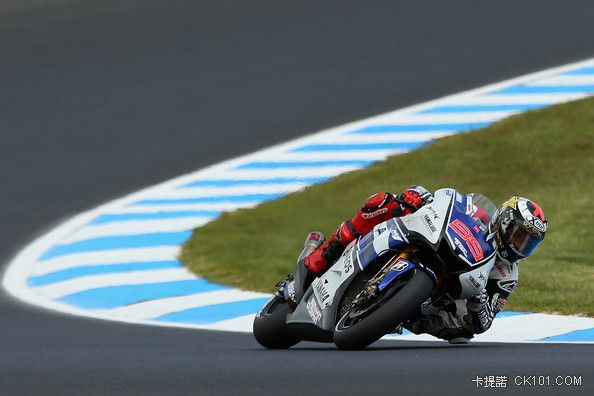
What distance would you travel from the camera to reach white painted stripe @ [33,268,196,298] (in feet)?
40.7

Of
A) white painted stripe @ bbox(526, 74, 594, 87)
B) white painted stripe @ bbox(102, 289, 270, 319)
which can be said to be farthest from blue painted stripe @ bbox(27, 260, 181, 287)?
white painted stripe @ bbox(526, 74, 594, 87)

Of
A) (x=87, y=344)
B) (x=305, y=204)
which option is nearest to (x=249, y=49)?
(x=305, y=204)

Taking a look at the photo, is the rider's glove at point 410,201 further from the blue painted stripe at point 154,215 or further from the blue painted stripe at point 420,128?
the blue painted stripe at point 420,128

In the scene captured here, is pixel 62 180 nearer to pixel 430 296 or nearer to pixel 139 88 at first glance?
pixel 139 88

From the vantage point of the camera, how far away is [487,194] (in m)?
14.9

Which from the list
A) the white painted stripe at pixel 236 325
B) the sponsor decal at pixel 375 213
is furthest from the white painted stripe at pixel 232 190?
the sponsor decal at pixel 375 213

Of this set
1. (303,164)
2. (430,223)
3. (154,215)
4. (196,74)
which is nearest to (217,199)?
(154,215)

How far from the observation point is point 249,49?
63.1 feet

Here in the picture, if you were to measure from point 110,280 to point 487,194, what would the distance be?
400 centimetres

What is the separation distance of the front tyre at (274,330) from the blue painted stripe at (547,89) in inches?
348

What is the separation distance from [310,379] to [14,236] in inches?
295

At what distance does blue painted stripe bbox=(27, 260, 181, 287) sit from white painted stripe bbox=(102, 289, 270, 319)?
1.10 meters

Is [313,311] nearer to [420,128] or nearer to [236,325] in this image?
[236,325]

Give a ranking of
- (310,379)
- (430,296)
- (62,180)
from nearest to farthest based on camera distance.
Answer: (310,379), (430,296), (62,180)
